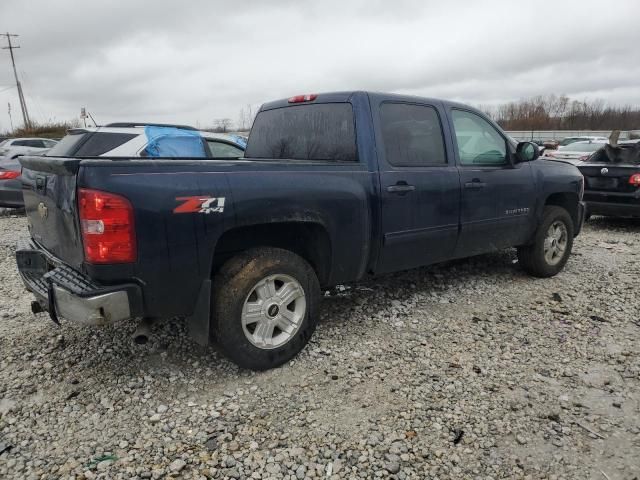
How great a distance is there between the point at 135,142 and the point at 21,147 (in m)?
6.47

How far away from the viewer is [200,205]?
277cm

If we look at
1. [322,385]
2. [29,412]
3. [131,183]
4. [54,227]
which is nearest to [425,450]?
[322,385]

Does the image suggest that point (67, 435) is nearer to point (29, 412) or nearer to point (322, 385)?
point (29, 412)

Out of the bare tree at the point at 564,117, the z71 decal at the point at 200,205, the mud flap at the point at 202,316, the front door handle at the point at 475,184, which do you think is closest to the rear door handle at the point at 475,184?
the front door handle at the point at 475,184

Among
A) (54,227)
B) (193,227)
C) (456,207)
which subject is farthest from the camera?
(456,207)

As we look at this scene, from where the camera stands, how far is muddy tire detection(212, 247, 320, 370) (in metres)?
3.05

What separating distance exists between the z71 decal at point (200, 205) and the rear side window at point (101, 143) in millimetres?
4655

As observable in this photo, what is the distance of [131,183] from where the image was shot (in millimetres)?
2580

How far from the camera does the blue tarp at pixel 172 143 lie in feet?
23.1

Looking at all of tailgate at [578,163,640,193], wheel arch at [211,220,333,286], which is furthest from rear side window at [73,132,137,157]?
tailgate at [578,163,640,193]

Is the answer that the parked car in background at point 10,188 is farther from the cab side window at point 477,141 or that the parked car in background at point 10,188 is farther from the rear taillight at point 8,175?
the cab side window at point 477,141

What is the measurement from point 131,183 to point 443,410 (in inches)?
86.2

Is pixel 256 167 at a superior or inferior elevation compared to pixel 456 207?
superior

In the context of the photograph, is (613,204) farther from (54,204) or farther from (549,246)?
(54,204)
